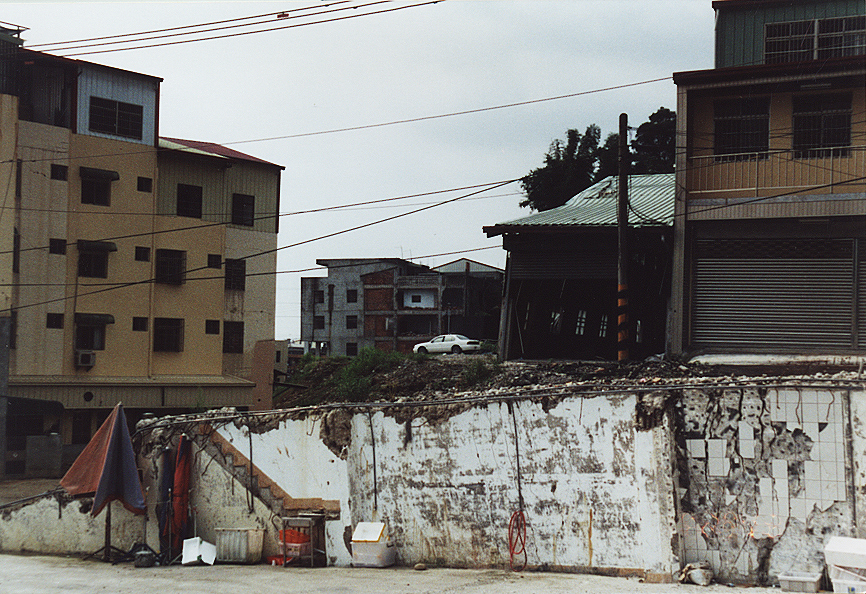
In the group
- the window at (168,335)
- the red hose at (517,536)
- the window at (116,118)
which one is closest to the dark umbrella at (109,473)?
the red hose at (517,536)

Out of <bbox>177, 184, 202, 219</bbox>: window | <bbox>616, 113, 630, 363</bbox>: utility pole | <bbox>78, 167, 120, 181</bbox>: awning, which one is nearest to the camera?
<bbox>616, 113, 630, 363</bbox>: utility pole

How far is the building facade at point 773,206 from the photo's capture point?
1673 cm

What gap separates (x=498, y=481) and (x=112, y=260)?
78.0 feet

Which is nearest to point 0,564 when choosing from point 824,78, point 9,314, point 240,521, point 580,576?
point 240,521

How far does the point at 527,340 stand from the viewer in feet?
64.6

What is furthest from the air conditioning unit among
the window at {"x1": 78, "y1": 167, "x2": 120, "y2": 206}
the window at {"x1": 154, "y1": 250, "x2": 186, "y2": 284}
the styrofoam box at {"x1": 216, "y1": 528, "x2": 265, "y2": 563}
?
the styrofoam box at {"x1": 216, "y1": 528, "x2": 265, "y2": 563}

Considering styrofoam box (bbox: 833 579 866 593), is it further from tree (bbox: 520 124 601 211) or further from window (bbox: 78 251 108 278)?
tree (bbox: 520 124 601 211)

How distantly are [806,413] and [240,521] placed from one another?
29.8 feet

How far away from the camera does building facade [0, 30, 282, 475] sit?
28.3 metres

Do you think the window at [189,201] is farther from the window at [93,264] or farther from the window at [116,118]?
the window at [93,264]

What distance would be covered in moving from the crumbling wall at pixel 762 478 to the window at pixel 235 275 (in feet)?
89.1

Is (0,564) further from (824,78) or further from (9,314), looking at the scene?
(824,78)

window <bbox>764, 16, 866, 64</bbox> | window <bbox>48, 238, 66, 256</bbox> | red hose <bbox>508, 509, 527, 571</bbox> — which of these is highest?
window <bbox>764, 16, 866, 64</bbox>

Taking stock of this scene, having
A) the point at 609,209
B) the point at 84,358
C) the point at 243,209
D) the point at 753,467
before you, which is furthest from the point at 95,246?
the point at 753,467
